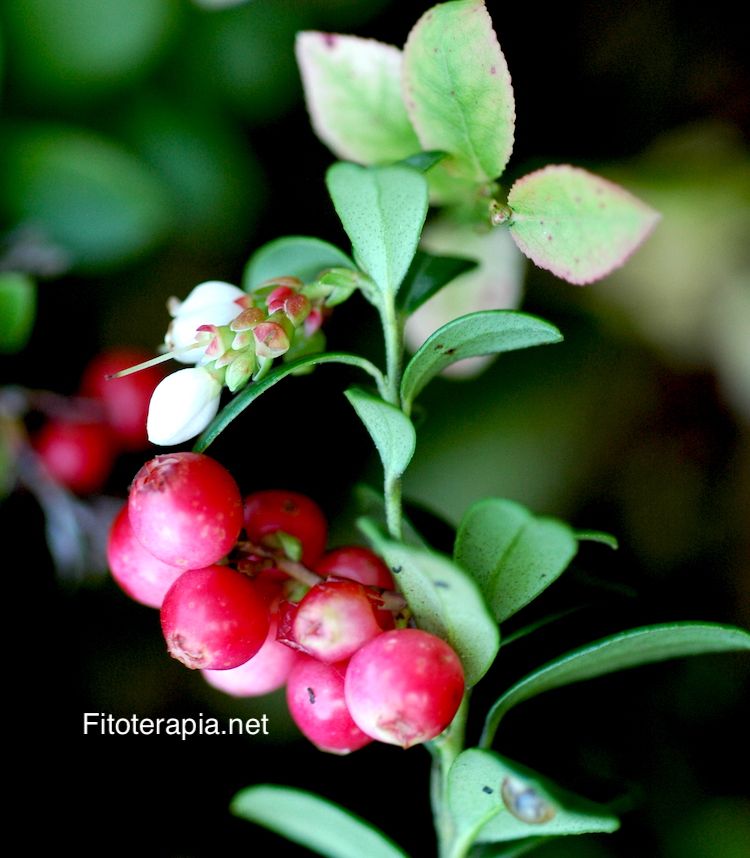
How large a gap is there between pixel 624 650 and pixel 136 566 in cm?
35

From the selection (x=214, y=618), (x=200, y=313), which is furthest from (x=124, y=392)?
(x=214, y=618)

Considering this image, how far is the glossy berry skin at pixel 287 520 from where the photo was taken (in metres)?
0.72

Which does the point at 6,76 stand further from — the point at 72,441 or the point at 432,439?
the point at 432,439

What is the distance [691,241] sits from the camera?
1.35 m

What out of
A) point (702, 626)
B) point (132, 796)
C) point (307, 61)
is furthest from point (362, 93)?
point (132, 796)

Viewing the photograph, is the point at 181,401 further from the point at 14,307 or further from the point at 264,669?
the point at 14,307

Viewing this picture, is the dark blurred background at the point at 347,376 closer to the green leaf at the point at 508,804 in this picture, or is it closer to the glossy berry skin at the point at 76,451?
the glossy berry skin at the point at 76,451

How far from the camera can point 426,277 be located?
783 millimetres

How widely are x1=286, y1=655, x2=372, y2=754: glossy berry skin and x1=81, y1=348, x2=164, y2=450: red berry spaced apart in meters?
0.50

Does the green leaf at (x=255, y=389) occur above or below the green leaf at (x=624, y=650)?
above

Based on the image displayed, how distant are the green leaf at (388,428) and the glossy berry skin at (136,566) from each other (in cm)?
17

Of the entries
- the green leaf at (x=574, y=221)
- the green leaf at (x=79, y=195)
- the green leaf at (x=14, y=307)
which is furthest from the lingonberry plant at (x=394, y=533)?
the green leaf at (x=79, y=195)

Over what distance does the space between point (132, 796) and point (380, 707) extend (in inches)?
27.9

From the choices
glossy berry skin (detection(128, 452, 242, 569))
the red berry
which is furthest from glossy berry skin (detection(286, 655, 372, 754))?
the red berry
